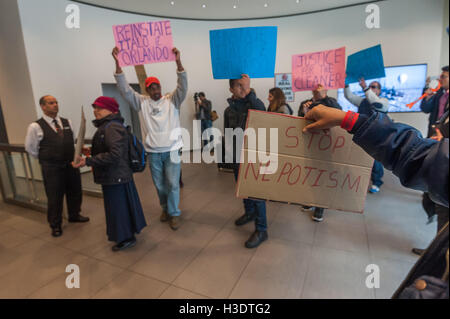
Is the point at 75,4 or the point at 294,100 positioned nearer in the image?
the point at 75,4

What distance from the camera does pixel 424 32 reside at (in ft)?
16.5

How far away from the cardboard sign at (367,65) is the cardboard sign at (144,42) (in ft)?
6.74

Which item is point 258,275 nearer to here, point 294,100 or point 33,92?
point 33,92

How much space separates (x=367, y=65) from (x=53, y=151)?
3556 mm

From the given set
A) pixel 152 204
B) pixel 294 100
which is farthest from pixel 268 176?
pixel 294 100

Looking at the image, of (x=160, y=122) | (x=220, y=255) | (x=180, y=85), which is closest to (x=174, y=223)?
(x=220, y=255)

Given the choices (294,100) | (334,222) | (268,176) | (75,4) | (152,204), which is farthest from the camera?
(294,100)

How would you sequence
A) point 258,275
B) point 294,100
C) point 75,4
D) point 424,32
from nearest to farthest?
point 258,275
point 75,4
point 424,32
point 294,100

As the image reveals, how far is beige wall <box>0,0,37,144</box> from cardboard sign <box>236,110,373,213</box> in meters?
4.77

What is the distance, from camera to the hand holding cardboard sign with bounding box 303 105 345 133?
86 cm

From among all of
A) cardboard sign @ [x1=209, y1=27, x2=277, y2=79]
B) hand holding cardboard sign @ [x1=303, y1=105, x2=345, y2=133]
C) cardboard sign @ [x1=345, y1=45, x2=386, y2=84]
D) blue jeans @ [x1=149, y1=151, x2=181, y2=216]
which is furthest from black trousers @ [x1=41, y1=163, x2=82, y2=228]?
cardboard sign @ [x1=345, y1=45, x2=386, y2=84]

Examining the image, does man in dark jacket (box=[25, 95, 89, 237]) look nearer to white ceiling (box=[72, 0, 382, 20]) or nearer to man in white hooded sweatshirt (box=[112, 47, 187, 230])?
man in white hooded sweatshirt (box=[112, 47, 187, 230])

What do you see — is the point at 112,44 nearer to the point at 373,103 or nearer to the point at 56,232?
the point at 56,232

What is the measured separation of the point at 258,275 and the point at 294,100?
18.4 feet
